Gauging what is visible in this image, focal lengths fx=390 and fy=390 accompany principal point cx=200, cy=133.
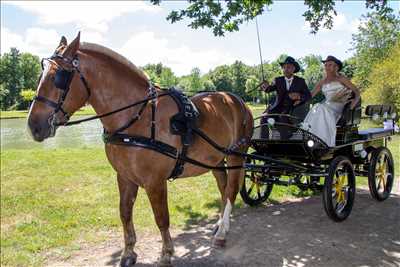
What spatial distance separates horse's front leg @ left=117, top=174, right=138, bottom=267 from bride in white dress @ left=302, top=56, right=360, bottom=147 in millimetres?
2812

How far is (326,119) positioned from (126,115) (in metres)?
3.29

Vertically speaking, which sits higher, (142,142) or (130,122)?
(130,122)

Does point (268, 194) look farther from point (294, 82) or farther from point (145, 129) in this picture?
point (145, 129)

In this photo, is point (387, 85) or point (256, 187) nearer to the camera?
point (256, 187)

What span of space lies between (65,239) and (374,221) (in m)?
4.68

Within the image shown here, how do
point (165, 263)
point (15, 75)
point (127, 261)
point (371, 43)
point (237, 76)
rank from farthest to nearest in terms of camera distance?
point (237, 76) < point (15, 75) < point (371, 43) < point (127, 261) < point (165, 263)

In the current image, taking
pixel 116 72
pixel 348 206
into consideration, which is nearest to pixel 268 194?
pixel 348 206

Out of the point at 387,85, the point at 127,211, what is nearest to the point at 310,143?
the point at 127,211

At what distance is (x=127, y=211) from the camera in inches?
184

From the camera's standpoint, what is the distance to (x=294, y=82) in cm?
653

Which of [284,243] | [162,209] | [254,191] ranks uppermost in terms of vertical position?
[162,209]

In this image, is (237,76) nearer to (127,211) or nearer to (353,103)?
(353,103)

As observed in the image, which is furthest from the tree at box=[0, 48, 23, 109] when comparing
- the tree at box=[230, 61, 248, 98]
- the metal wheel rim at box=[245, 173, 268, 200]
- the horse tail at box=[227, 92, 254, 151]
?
the horse tail at box=[227, 92, 254, 151]

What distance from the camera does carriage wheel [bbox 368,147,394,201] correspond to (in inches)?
270
